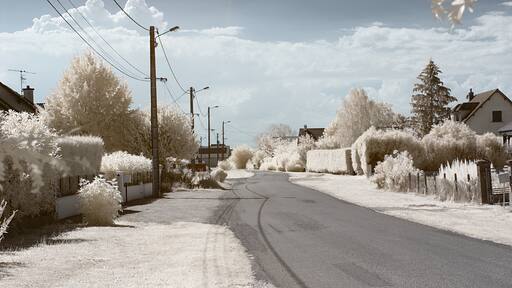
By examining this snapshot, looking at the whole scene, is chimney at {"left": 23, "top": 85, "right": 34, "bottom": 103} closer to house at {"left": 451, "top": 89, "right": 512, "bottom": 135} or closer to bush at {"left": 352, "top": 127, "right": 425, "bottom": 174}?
bush at {"left": 352, "top": 127, "right": 425, "bottom": 174}

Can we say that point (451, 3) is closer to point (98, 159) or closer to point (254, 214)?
point (254, 214)

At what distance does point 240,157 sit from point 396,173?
91.3 metres

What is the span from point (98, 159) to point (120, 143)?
2292 centimetres

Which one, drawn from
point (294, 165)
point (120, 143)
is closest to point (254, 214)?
point (120, 143)

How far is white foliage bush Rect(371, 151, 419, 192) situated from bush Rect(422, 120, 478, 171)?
10506mm

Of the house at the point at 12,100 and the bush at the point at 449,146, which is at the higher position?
the house at the point at 12,100

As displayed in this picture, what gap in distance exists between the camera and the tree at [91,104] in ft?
158

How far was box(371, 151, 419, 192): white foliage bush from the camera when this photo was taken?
1232 inches

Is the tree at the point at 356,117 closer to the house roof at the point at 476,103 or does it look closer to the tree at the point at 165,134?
the house roof at the point at 476,103

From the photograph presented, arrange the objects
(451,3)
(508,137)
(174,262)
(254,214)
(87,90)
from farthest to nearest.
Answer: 1. (508,137)
2. (87,90)
3. (254,214)
4. (174,262)
5. (451,3)

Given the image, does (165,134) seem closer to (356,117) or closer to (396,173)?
(396,173)

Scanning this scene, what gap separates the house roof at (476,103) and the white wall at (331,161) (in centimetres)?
1625

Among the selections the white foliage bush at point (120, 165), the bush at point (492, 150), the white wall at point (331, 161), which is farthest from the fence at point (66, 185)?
the white wall at point (331, 161)

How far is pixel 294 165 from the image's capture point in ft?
290
